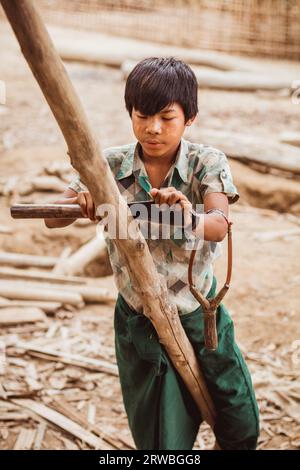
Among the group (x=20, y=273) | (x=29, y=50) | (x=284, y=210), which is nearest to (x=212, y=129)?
(x=284, y=210)

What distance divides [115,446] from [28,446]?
17.1 inches

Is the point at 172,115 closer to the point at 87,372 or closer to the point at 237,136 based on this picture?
the point at 87,372

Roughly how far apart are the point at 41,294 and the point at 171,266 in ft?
7.73

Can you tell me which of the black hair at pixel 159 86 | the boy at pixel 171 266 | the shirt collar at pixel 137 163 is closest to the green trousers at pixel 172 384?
the boy at pixel 171 266

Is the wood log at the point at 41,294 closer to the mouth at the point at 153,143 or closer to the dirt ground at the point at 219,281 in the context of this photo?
the dirt ground at the point at 219,281

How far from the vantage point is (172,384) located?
8.00ft

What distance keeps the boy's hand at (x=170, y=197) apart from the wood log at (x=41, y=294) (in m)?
2.70

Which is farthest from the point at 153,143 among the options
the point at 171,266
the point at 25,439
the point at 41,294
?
the point at 41,294

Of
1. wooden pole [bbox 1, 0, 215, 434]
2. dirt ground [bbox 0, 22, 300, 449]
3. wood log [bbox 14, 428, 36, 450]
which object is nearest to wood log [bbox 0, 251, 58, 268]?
dirt ground [bbox 0, 22, 300, 449]

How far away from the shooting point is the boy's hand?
1768 millimetres

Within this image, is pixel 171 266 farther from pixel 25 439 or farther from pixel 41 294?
pixel 41 294

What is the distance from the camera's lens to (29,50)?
1436 mm

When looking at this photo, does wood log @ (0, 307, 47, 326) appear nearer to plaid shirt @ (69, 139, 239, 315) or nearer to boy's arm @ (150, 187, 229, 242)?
plaid shirt @ (69, 139, 239, 315)

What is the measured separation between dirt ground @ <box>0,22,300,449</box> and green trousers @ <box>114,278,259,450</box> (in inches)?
28.6
